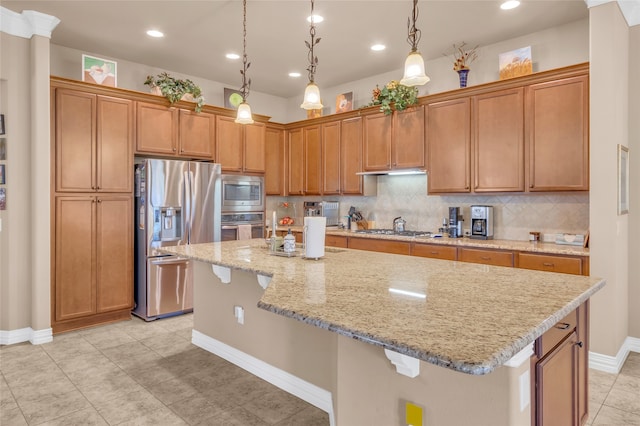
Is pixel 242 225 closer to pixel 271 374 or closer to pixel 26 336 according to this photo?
pixel 26 336

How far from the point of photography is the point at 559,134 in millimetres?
3453

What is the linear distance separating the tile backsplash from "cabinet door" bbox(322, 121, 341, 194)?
0.38m

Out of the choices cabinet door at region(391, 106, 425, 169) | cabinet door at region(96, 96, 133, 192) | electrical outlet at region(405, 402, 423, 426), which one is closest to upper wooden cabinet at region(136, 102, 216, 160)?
cabinet door at region(96, 96, 133, 192)

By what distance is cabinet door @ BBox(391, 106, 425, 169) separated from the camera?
4418 millimetres

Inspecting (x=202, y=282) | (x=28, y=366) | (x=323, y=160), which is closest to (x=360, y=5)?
(x=323, y=160)

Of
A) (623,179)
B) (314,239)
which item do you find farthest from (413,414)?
(623,179)

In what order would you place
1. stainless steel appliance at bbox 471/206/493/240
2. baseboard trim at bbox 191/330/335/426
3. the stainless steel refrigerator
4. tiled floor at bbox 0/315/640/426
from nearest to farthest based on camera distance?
tiled floor at bbox 0/315/640/426, baseboard trim at bbox 191/330/335/426, stainless steel appliance at bbox 471/206/493/240, the stainless steel refrigerator

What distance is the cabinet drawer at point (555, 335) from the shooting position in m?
1.45

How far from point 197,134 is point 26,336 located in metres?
2.68

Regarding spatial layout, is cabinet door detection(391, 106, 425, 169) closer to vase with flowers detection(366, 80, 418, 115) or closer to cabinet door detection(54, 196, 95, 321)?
vase with flowers detection(366, 80, 418, 115)

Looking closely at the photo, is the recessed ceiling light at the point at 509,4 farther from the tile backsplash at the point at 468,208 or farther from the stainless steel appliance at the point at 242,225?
the stainless steel appliance at the point at 242,225

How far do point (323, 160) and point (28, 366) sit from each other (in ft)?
12.6

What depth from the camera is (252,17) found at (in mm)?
3590

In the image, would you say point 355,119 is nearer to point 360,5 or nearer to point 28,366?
point 360,5
